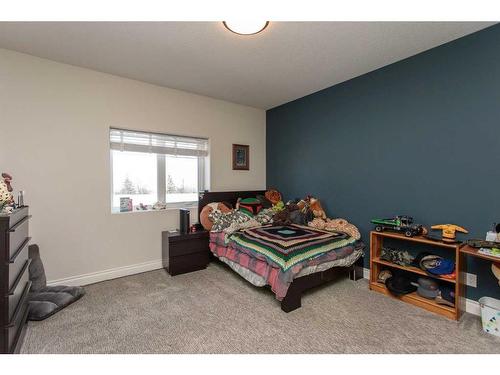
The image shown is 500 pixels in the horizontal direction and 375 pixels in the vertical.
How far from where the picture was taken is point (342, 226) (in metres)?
2.79

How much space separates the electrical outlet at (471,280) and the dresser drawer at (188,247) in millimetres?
2714

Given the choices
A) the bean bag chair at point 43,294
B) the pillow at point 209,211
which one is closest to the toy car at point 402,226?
the pillow at point 209,211

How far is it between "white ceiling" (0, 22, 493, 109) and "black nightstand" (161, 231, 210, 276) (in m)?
1.99

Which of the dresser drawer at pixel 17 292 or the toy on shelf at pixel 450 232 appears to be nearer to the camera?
the dresser drawer at pixel 17 292

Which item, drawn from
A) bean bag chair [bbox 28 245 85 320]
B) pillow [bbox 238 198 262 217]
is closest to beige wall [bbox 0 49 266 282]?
bean bag chair [bbox 28 245 85 320]

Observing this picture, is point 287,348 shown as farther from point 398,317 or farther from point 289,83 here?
point 289,83

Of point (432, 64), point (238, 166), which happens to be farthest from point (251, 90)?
point (432, 64)

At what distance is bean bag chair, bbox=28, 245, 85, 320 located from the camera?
1938 mm

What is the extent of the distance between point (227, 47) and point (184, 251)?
7.71 feet

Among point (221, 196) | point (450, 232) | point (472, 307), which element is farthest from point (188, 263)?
point (472, 307)

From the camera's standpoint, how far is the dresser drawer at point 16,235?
1448 millimetres

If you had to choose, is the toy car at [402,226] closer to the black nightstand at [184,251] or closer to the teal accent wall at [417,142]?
the teal accent wall at [417,142]

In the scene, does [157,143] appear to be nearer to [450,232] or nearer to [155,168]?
[155,168]
